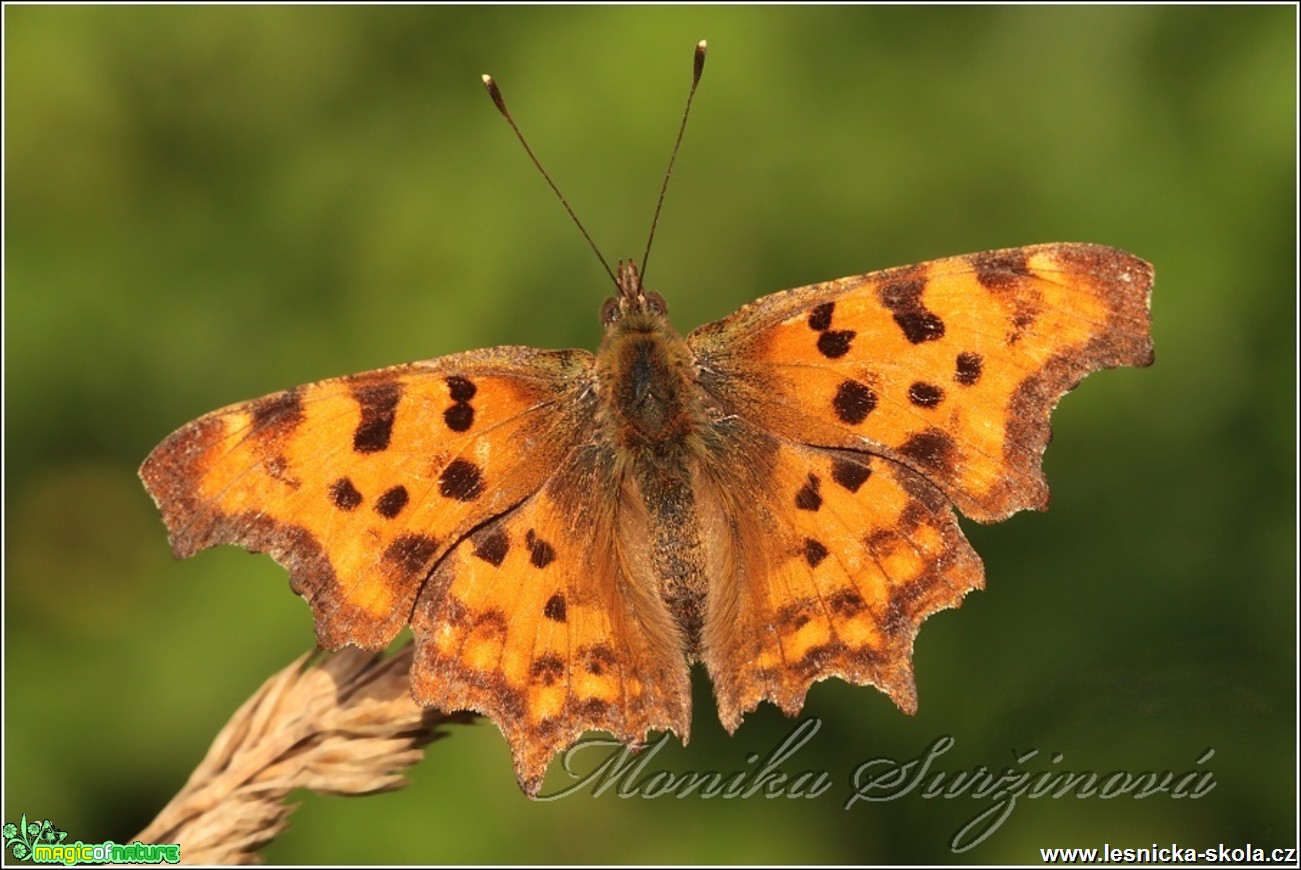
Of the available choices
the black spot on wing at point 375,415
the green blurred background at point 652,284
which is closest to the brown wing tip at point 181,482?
the black spot on wing at point 375,415

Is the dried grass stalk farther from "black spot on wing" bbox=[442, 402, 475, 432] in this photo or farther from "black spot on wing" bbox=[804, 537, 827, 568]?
"black spot on wing" bbox=[804, 537, 827, 568]

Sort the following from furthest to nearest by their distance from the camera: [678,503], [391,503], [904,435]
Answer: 1. [678,503]
2. [904,435]
3. [391,503]

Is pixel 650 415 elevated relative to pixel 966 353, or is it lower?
elevated

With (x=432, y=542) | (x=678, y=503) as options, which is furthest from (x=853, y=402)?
(x=432, y=542)

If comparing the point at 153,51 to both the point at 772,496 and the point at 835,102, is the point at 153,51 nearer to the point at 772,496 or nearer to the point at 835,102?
the point at 835,102

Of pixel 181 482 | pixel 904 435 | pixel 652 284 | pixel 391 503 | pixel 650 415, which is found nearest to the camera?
pixel 181 482

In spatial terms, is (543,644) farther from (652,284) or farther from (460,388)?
(652,284)

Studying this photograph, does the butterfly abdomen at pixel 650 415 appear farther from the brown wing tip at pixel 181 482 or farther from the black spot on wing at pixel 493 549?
the brown wing tip at pixel 181 482

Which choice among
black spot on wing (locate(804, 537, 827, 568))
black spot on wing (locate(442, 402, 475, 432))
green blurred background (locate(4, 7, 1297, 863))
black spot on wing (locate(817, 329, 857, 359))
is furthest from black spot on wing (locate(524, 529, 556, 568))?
green blurred background (locate(4, 7, 1297, 863))
